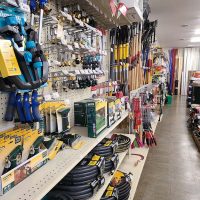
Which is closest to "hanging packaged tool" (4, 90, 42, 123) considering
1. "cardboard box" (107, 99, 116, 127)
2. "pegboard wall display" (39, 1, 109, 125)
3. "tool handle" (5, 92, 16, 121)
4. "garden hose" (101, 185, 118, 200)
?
"tool handle" (5, 92, 16, 121)

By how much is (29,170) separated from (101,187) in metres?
0.80

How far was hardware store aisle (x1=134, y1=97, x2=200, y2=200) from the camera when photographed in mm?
2564

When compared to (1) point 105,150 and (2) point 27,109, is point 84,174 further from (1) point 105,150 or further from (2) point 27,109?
(2) point 27,109

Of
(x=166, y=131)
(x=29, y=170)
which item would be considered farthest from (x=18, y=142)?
(x=166, y=131)

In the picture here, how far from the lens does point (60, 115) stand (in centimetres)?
→ 154

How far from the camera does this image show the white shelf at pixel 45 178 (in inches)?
33.9

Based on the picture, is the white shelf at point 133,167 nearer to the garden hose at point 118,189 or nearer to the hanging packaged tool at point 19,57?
the garden hose at point 118,189

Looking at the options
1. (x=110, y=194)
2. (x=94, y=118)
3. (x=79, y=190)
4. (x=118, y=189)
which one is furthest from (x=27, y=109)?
(x=118, y=189)

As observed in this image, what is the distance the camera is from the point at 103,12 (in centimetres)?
218

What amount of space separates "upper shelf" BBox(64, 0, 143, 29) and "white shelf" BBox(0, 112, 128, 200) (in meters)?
1.32

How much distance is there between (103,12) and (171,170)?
2488mm

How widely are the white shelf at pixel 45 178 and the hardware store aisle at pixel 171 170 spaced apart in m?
1.56

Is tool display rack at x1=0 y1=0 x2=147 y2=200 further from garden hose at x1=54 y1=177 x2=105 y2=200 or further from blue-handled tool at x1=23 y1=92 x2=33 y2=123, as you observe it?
blue-handled tool at x1=23 y1=92 x2=33 y2=123

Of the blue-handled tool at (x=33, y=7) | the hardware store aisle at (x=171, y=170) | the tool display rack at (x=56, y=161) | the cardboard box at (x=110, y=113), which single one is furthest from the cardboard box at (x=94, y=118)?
the hardware store aisle at (x=171, y=170)
